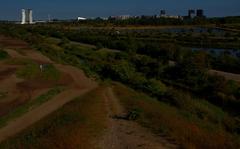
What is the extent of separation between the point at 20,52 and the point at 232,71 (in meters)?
29.1

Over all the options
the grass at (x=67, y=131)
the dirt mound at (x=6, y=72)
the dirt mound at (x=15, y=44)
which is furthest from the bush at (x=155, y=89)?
the dirt mound at (x=15, y=44)

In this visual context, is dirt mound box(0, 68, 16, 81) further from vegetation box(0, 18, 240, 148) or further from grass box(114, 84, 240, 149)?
grass box(114, 84, 240, 149)

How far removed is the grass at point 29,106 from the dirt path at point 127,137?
5.99 meters

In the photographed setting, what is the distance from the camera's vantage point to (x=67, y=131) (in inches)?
666

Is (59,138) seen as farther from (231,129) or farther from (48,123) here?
(231,129)

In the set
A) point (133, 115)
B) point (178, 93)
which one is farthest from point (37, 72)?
point (133, 115)

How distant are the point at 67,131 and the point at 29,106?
10.2 m

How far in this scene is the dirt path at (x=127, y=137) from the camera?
15191 millimetres

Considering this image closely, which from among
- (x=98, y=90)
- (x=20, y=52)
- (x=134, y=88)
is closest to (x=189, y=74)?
(x=134, y=88)

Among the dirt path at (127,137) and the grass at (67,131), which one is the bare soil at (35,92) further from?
the dirt path at (127,137)

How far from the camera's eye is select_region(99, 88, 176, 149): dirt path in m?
15.2

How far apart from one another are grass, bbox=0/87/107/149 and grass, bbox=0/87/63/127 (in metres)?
2.41

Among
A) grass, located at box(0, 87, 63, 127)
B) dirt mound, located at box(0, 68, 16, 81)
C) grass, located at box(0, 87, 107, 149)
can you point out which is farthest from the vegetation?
grass, located at box(0, 87, 63, 127)

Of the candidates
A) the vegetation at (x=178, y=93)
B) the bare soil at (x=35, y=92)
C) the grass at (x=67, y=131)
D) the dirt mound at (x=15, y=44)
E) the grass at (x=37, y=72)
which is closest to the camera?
the grass at (x=67, y=131)
